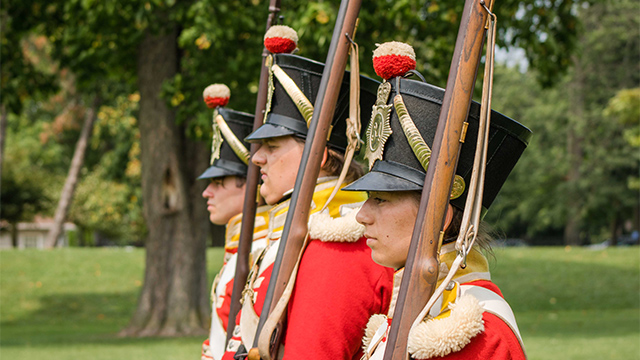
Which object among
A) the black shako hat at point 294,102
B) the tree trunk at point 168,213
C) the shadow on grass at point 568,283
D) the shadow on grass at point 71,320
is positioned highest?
the black shako hat at point 294,102

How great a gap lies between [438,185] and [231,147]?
8.34 ft

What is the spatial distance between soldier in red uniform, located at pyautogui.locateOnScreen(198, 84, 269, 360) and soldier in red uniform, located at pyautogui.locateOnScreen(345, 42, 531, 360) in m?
1.79

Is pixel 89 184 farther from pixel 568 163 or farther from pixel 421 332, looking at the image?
pixel 421 332

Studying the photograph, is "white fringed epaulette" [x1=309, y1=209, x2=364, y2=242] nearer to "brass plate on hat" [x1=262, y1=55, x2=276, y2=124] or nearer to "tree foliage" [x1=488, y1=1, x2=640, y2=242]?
"brass plate on hat" [x1=262, y1=55, x2=276, y2=124]

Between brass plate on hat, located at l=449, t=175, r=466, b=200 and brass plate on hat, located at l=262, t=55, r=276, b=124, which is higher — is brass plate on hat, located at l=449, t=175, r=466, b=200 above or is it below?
below

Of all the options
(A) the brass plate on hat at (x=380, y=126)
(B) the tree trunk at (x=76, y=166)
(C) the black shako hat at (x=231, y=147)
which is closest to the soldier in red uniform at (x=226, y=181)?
(C) the black shako hat at (x=231, y=147)

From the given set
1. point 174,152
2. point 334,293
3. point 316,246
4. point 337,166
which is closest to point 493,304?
point 334,293

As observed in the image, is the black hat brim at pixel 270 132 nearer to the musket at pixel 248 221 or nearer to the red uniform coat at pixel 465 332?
the musket at pixel 248 221

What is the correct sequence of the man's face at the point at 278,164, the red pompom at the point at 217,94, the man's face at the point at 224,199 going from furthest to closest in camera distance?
the red pompom at the point at 217,94
the man's face at the point at 224,199
the man's face at the point at 278,164

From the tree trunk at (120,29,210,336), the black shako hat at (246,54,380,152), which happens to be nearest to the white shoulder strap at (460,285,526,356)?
the black shako hat at (246,54,380,152)

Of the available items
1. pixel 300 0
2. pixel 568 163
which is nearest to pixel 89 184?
pixel 568 163

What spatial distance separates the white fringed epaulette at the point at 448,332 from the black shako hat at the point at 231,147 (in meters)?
2.49

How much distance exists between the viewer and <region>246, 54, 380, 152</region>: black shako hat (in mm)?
3088

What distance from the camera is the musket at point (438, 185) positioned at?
1974 millimetres
